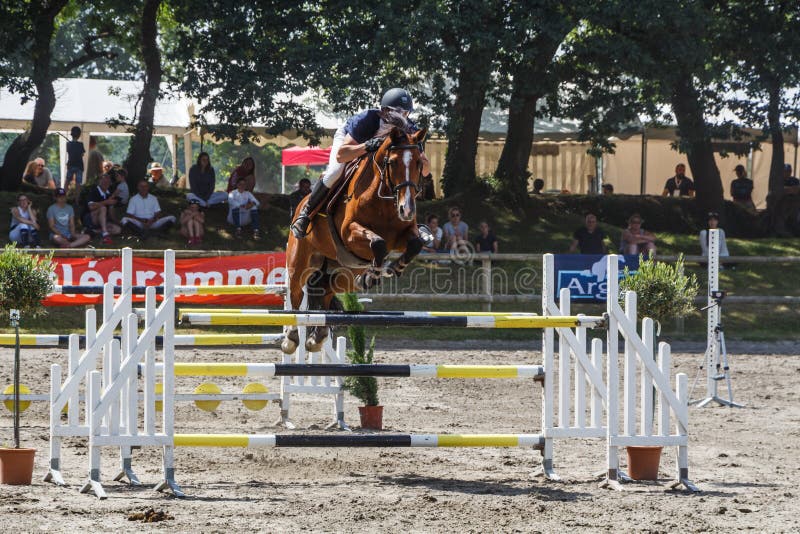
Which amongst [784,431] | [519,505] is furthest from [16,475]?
[784,431]

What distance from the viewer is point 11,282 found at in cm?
827

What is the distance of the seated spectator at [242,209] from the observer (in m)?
17.1

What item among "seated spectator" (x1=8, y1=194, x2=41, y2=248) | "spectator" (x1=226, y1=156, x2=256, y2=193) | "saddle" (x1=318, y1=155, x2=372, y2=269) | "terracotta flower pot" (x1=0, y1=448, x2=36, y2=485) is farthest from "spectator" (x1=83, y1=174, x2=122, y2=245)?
"terracotta flower pot" (x1=0, y1=448, x2=36, y2=485)

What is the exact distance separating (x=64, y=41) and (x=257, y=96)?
40376 millimetres

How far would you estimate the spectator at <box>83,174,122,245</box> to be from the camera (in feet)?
52.6

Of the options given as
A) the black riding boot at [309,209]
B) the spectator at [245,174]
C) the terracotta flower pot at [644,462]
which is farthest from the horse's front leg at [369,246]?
the spectator at [245,174]

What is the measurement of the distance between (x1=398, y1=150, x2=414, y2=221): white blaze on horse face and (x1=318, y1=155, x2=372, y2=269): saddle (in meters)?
0.78

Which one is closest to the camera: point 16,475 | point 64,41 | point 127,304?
point 16,475

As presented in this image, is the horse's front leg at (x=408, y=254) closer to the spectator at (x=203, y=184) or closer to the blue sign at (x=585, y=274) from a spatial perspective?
the blue sign at (x=585, y=274)

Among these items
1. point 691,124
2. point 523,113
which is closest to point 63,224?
point 523,113

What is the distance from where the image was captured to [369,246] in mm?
6637

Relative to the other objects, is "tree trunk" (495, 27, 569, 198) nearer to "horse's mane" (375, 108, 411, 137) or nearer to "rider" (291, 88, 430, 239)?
"rider" (291, 88, 430, 239)

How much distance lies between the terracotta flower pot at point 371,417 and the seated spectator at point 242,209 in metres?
9.01

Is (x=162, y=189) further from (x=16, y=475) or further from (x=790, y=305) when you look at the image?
(x=16, y=475)
